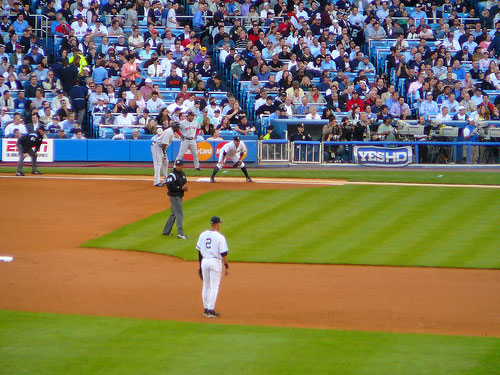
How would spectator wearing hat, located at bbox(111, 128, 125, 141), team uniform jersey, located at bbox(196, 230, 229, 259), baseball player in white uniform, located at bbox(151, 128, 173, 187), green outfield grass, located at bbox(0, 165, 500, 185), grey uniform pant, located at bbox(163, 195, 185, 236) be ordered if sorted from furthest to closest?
spectator wearing hat, located at bbox(111, 128, 125, 141) < green outfield grass, located at bbox(0, 165, 500, 185) < baseball player in white uniform, located at bbox(151, 128, 173, 187) < grey uniform pant, located at bbox(163, 195, 185, 236) < team uniform jersey, located at bbox(196, 230, 229, 259)

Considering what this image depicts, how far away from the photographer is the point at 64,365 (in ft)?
39.9

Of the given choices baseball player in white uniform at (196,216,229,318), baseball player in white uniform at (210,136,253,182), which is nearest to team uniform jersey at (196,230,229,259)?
baseball player in white uniform at (196,216,229,318)

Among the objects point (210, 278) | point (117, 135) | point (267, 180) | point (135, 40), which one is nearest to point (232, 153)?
point (267, 180)

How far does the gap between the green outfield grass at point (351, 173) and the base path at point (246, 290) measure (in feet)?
25.6

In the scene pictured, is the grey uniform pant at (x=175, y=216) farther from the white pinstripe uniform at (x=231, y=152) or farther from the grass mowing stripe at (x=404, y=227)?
the white pinstripe uniform at (x=231, y=152)

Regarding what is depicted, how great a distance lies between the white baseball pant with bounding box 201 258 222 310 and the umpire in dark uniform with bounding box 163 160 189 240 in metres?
5.55

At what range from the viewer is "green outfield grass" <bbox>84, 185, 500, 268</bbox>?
19141 mm

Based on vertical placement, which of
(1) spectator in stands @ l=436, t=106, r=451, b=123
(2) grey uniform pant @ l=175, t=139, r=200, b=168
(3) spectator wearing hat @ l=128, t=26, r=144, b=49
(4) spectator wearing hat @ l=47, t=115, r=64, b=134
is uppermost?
(3) spectator wearing hat @ l=128, t=26, r=144, b=49

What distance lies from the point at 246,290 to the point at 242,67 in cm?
1989

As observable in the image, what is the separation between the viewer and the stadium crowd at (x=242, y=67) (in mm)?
32094

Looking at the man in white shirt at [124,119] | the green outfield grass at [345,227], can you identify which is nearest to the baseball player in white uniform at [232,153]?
the green outfield grass at [345,227]

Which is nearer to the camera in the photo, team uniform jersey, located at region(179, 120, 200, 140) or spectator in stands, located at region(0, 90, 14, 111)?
team uniform jersey, located at region(179, 120, 200, 140)

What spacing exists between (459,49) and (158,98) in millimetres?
13836

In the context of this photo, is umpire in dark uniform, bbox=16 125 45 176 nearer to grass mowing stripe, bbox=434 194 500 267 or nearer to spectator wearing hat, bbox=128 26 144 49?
spectator wearing hat, bbox=128 26 144 49
